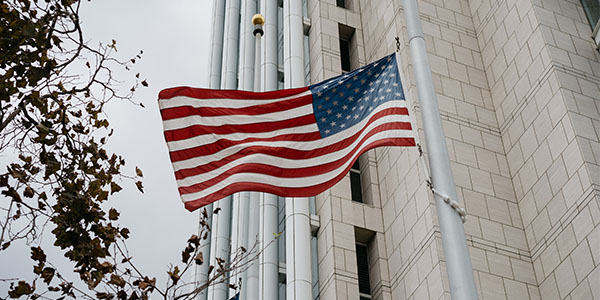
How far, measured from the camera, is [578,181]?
18.0 meters

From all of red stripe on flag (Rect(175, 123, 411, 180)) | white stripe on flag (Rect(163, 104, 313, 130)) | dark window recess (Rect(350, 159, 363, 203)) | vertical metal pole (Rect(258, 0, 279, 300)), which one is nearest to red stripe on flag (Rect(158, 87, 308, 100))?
white stripe on flag (Rect(163, 104, 313, 130))

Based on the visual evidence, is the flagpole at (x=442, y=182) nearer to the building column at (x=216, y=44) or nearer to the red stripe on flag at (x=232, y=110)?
the red stripe on flag at (x=232, y=110)

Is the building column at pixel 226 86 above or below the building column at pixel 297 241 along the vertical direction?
above

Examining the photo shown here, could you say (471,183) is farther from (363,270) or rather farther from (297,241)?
(297,241)

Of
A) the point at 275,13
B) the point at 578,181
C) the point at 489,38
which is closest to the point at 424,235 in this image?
the point at 578,181

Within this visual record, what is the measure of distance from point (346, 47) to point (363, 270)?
9.85 meters

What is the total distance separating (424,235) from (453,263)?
1065cm

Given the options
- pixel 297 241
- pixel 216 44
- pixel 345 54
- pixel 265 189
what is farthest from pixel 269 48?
pixel 265 189

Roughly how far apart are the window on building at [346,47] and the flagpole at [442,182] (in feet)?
52.1

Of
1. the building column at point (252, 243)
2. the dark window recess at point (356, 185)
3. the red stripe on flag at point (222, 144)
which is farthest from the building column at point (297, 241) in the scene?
the red stripe on flag at point (222, 144)

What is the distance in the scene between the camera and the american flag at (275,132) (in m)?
11.2

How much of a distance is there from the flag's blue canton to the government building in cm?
761

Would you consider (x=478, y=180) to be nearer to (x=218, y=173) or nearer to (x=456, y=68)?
(x=456, y=68)

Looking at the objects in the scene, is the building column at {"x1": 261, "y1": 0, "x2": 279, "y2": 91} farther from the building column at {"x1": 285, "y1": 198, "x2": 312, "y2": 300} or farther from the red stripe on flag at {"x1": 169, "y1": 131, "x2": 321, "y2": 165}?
the red stripe on flag at {"x1": 169, "y1": 131, "x2": 321, "y2": 165}
